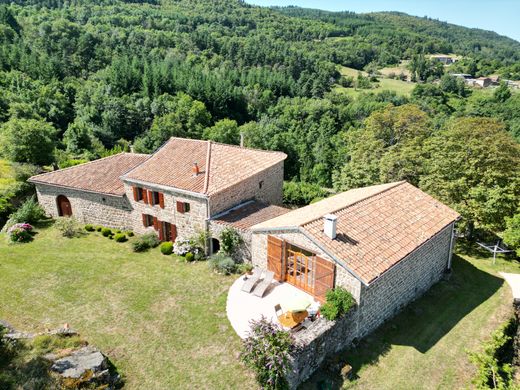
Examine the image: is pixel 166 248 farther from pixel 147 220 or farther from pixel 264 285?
pixel 264 285

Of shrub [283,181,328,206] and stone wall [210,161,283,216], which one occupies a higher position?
stone wall [210,161,283,216]

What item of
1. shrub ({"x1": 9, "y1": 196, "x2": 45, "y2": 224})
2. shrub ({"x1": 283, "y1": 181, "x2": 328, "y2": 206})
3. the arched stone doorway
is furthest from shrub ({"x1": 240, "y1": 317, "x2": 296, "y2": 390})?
shrub ({"x1": 9, "y1": 196, "x2": 45, "y2": 224})

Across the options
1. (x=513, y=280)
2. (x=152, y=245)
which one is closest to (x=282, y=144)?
(x=152, y=245)

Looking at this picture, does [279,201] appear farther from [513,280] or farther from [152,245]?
[513,280]

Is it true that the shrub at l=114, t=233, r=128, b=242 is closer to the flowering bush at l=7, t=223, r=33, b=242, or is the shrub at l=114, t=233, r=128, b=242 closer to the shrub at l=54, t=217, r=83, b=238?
the shrub at l=54, t=217, r=83, b=238

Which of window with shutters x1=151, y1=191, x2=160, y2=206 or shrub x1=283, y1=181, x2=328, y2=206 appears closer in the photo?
window with shutters x1=151, y1=191, x2=160, y2=206

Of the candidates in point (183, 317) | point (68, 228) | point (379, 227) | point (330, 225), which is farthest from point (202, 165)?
point (379, 227)
